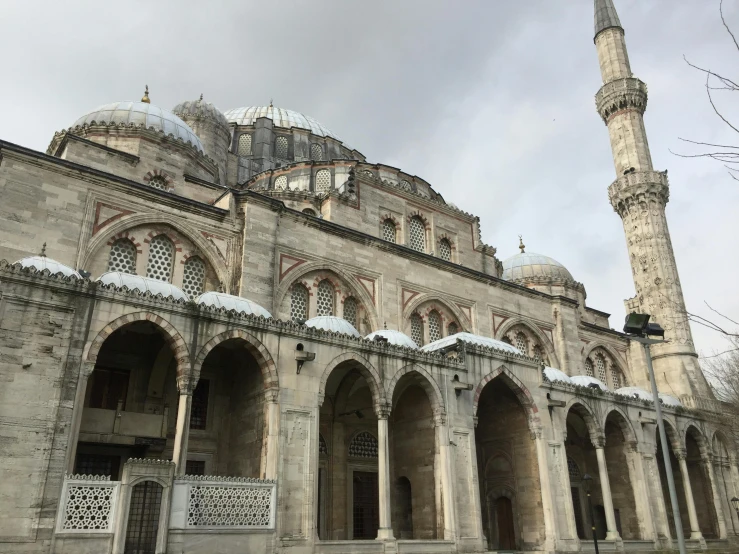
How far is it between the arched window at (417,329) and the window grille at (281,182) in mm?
8952

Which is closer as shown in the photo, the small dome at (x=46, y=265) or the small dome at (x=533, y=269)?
the small dome at (x=46, y=265)

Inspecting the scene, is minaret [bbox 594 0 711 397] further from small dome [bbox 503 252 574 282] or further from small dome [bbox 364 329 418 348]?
small dome [bbox 364 329 418 348]

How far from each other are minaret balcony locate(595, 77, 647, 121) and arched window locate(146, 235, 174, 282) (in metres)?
24.7

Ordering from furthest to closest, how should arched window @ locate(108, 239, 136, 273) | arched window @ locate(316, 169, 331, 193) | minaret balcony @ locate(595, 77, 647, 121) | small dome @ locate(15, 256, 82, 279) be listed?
minaret balcony @ locate(595, 77, 647, 121) → arched window @ locate(316, 169, 331, 193) → arched window @ locate(108, 239, 136, 273) → small dome @ locate(15, 256, 82, 279)

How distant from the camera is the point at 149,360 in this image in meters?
13.7

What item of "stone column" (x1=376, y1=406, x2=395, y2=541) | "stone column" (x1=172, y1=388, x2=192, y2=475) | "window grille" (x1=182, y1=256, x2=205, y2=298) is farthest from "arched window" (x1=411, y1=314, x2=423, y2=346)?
"stone column" (x1=172, y1=388, x2=192, y2=475)

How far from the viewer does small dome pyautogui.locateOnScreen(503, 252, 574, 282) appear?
104 feet

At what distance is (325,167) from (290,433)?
1560 centimetres

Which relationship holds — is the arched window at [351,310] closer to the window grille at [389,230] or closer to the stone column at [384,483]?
the window grille at [389,230]

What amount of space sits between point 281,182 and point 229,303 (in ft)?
44.0

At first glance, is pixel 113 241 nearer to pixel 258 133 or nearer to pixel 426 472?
pixel 426 472

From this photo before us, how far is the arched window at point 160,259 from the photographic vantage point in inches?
596

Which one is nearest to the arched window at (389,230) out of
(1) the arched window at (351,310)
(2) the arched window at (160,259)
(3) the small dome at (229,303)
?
(1) the arched window at (351,310)

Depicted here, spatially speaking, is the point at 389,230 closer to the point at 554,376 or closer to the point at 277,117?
the point at 554,376
